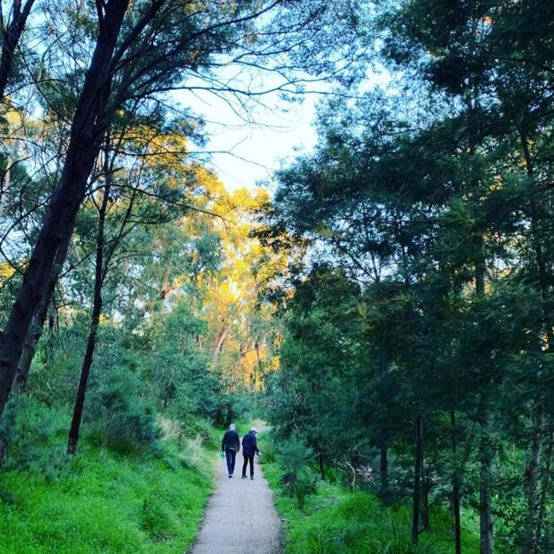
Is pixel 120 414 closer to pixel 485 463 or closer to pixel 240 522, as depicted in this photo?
pixel 240 522

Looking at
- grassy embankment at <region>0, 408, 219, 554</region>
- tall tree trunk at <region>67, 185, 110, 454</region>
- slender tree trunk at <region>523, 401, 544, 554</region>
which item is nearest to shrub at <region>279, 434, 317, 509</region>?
grassy embankment at <region>0, 408, 219, 554</region>

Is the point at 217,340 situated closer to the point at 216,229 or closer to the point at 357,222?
the point at 216,229

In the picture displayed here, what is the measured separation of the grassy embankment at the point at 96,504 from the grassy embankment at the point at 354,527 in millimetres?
1936

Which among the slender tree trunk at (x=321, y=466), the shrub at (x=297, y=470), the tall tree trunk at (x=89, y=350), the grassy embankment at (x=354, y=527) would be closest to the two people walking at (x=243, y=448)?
the grassy embankment at (x=354, y=527)

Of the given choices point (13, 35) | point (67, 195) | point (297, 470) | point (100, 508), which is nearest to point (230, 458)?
point (297, 470)

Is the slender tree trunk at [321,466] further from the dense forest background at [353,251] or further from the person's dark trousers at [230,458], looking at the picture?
the person's dark trousers at [230,458]

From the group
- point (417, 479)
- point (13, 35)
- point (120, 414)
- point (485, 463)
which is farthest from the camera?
point (120, 414)

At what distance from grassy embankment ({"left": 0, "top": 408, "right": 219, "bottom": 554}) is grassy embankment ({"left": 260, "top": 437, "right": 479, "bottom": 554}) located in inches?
76.2

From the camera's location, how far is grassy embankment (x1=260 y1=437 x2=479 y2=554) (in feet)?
24.0

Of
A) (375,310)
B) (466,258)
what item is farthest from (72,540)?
(466,258)

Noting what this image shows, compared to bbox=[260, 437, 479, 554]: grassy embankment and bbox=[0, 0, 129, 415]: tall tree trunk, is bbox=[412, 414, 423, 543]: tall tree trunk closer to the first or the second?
bbox=[260, 437, 479, 554]: grassy embankment

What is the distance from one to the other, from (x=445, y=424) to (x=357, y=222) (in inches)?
153

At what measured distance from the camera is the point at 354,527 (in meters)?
8.01

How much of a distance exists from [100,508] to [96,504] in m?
0.17
